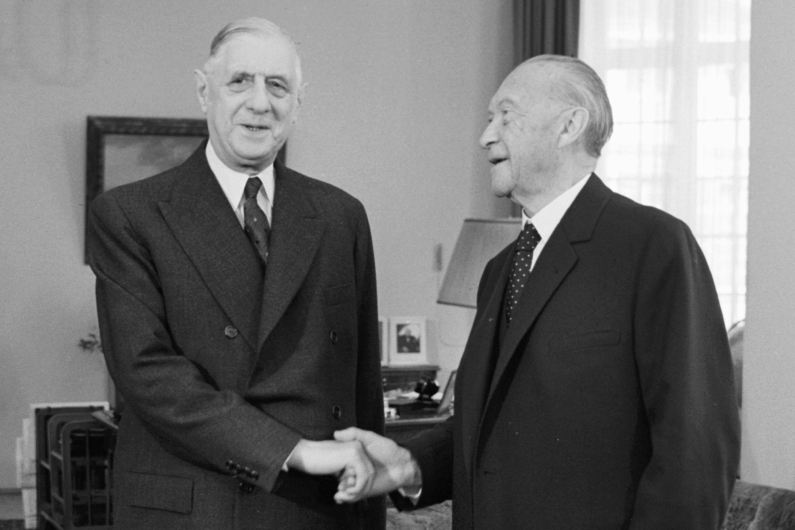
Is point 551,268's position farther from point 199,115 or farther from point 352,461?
point 199,115

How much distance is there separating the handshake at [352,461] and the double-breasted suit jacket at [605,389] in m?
0.21

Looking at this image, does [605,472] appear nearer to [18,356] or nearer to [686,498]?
[686,498]

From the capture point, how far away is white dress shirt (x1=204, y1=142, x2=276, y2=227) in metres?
2.37

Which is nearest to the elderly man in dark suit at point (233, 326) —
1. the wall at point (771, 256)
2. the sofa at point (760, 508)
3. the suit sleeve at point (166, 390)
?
the suit sleeve at point (166, 390)

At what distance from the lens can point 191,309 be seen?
2217 millimetres

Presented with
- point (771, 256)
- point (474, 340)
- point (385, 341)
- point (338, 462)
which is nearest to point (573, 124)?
point (474, 340)

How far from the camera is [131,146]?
7375mm

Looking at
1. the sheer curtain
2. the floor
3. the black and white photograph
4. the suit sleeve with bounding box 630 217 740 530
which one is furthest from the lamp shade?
the floor

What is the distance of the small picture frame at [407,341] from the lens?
737 cm

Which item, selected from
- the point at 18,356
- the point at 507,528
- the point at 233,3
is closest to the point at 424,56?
the point at 233,3

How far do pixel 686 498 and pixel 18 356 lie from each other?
6084 mm

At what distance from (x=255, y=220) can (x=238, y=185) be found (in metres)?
0.08

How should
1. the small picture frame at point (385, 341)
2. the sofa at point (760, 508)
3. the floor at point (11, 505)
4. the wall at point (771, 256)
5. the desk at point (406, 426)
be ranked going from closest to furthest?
the sofa at point (760, 508) < the wall at point (771, 256) < the desk at point (406, 426) < the floor at point (11, 505) < the small picture frame at point (385, 341)

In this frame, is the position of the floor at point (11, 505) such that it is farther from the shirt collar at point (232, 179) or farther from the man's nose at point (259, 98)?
the man's nose at point (259, 98)
